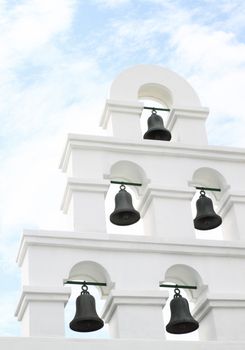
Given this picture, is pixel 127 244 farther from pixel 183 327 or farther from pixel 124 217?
pixel 183 327

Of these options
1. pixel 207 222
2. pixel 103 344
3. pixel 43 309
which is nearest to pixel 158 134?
pixel 207 222

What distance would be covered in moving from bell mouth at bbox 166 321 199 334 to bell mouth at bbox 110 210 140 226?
171 cm

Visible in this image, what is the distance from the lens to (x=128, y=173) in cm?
1259

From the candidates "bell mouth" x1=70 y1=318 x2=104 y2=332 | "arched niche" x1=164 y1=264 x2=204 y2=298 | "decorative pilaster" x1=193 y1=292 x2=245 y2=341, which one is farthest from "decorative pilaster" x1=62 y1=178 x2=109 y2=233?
"decorative pilaster" x1=193 y1=292 x2=245 y2=341

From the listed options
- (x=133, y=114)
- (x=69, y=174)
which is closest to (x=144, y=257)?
(x=69, y=174)

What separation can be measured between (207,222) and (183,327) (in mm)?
1895

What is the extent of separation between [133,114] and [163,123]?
23.9 inches

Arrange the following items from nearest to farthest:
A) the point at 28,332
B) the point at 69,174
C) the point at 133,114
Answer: the point at 28,332, the point at 69,174, the point at 133,114

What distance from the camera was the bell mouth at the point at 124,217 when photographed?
39.2 ft

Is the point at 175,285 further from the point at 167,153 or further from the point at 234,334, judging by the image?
the point at 167,153

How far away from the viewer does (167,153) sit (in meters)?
12.6

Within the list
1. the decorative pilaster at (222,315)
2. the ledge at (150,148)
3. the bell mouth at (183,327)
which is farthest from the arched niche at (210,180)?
the bell mouth at (183,327)

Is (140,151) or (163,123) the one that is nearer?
(140,151)

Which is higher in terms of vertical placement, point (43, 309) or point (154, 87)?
point (154, 87)
